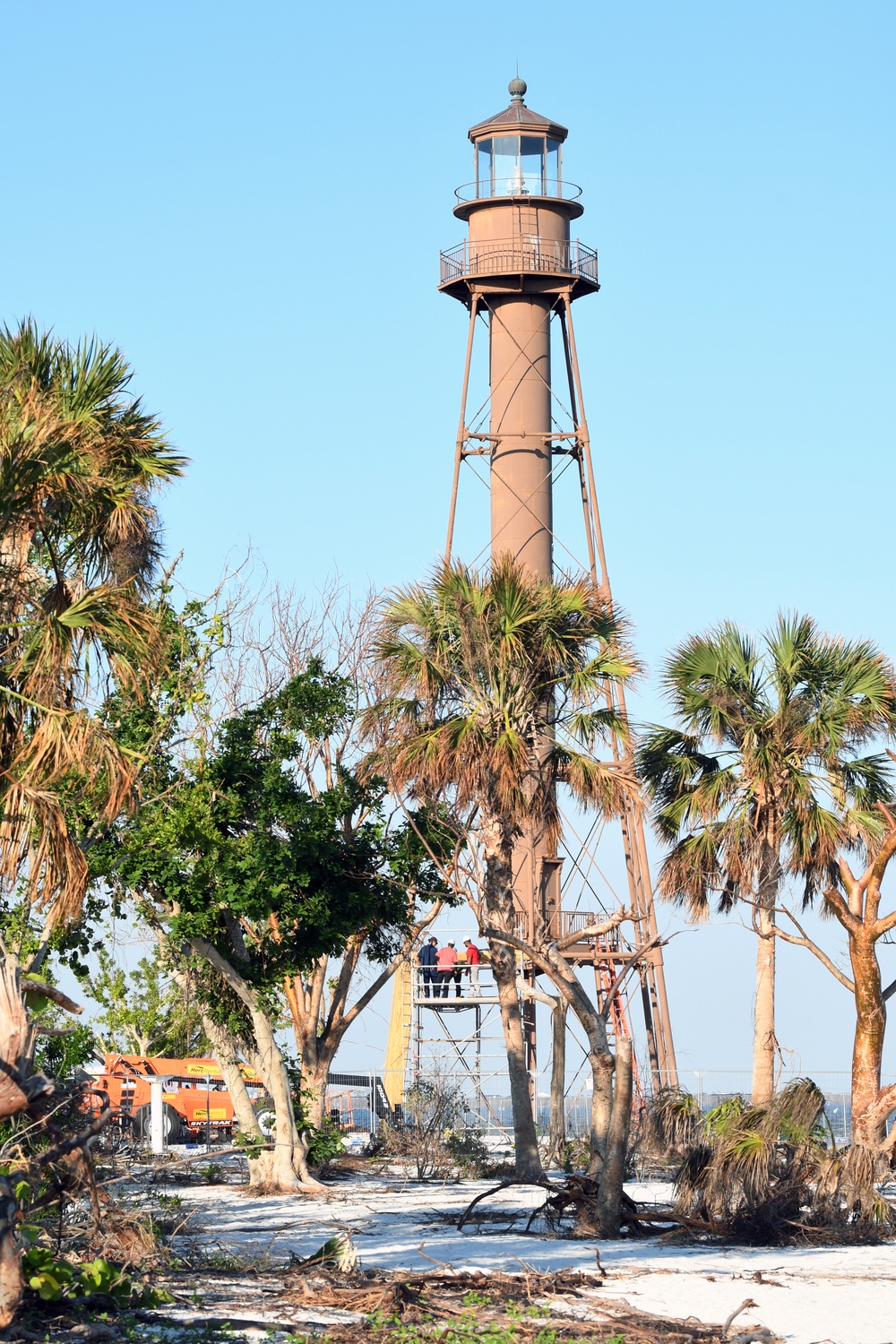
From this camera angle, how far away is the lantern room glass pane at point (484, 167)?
106 ft

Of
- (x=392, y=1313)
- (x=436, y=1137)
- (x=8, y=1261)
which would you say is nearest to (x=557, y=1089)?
(x=436, y=1137)

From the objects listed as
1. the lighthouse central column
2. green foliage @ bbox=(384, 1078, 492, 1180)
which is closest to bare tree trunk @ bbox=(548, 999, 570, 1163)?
green foliage @ bbox=(384, 1078, 492, 1180)

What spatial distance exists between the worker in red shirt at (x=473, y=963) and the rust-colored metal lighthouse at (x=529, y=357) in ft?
3.37

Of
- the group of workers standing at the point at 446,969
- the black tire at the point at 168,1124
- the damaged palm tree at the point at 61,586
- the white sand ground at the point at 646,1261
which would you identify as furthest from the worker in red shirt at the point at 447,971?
the damaged palm tree at the point at 61,586

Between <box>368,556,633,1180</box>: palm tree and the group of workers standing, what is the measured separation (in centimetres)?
607

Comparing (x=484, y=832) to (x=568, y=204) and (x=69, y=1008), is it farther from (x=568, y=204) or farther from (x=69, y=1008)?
(x=568, y=204)

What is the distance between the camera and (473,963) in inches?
1084

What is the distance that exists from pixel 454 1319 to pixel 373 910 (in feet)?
34.7

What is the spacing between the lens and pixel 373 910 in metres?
21.2

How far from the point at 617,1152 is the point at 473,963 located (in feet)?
38.7

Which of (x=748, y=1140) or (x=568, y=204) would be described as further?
(x=568, y=204)

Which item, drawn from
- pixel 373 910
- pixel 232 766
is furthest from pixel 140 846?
pixel 373 910

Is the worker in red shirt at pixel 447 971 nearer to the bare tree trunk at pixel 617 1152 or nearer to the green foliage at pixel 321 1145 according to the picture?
the green foliage at pixel 321 1145

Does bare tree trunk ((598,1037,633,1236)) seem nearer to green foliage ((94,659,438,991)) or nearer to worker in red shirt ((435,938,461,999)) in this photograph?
green foliage ((94,659,438,991))
